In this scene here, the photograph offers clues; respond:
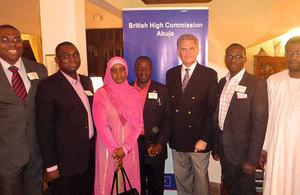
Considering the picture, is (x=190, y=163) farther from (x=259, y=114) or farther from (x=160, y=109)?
(x=259, y=114)

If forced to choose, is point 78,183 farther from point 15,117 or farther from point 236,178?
point 236,178

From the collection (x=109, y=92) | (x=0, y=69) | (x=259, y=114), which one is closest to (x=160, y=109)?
(x=109, y=92)

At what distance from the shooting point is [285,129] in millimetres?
2086

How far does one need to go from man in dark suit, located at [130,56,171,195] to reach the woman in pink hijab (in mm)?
137

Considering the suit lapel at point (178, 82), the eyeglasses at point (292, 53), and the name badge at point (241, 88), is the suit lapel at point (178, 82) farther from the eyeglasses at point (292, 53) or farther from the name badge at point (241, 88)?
the eyeglasses at point (292, 53)

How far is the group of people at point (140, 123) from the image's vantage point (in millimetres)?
1976

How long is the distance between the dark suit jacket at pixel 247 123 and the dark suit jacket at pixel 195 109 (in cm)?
25

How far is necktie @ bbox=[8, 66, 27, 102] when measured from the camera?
197cm

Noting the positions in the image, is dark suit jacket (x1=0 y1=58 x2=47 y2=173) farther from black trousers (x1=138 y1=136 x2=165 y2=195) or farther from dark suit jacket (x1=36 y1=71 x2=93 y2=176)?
black trousers (x1=138 y1=136 x2=165 y2=195)

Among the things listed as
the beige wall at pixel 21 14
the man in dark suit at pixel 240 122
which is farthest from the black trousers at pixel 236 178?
the beige wall at pixel 21 14

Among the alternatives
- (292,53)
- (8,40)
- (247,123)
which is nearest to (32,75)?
(8,40)

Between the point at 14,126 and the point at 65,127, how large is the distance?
0.40 m

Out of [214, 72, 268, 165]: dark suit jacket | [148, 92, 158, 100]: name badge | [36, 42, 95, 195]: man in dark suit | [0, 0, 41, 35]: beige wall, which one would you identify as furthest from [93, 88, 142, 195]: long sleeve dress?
[0, 0, 41, 35]: beige wall

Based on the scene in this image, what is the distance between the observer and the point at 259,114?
6.99 ft
